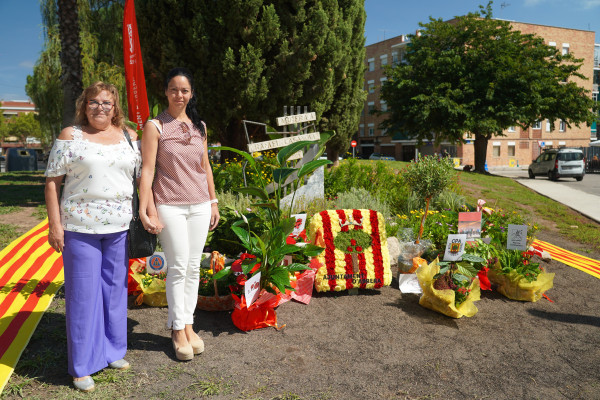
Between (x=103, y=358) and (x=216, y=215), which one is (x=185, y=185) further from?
(x=103, y=358)

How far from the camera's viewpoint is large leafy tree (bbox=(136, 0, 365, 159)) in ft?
30.7

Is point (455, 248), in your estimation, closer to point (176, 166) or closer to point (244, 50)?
point (176, 166)

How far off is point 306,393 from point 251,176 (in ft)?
17.3

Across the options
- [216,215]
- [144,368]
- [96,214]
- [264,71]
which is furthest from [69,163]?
[264,71]

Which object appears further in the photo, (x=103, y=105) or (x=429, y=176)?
(x=429, y=176)

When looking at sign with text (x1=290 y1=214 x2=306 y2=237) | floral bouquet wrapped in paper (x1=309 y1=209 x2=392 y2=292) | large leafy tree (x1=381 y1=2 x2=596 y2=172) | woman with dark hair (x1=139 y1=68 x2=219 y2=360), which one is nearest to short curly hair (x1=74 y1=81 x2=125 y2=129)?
woman with dark hair (x1=139 y1=68 x2=219 y2=360)

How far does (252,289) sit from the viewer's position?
3457 mm

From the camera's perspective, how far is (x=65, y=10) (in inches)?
344

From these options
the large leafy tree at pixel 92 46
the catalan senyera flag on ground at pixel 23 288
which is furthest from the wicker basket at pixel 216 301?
the large leafy tree at pixel 92 46

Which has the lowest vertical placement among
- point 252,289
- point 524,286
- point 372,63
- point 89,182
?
point 524,286

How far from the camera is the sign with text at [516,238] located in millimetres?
4570

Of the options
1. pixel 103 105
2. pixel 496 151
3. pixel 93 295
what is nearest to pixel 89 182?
pixel 103 105

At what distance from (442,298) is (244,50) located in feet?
23.6

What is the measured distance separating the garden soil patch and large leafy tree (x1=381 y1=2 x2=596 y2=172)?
19.5 m
